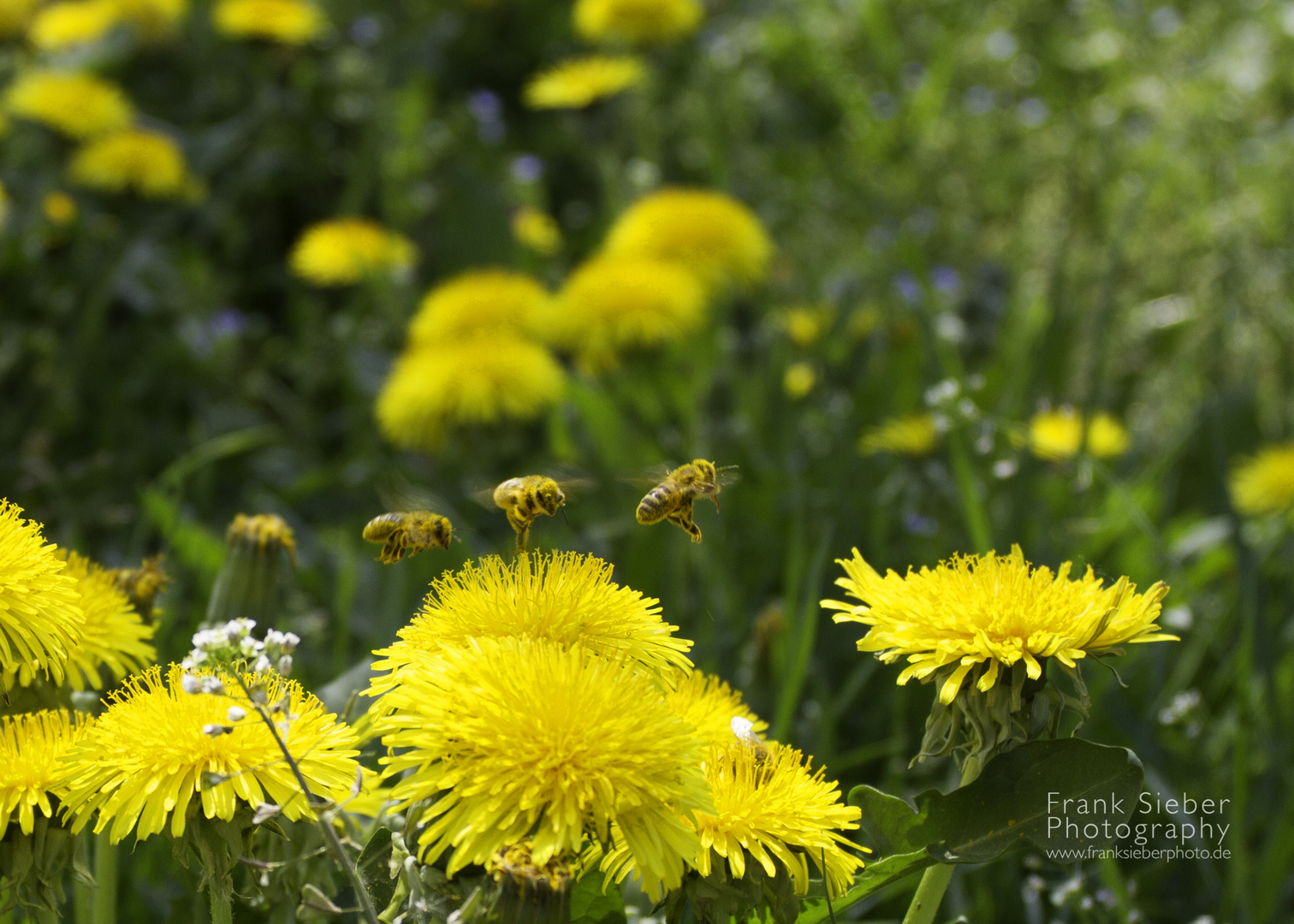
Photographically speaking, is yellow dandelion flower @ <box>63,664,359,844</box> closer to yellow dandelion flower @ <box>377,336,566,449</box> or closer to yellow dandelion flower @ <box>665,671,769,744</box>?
yellow dandelion flower @ <box>665,671,769,744</box>

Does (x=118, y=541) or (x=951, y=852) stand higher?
(x=118, y=541)

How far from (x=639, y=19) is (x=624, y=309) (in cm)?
109

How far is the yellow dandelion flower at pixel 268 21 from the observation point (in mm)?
3252

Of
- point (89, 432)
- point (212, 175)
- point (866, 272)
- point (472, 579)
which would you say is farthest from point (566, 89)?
point (472, 579)

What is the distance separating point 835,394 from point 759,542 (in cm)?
69

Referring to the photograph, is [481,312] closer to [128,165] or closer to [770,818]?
[128,165]

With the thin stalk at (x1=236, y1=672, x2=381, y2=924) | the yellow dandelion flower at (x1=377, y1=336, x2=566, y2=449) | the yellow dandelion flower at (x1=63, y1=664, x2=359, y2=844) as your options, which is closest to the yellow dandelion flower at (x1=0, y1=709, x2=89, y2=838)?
the yellow dandelion flower at (x1=63, y1=664, x2=359, y2=844)

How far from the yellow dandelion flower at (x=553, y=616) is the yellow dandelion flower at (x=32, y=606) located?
0.24 meters

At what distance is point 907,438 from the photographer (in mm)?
2381

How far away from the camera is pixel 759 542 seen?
230 centimetres

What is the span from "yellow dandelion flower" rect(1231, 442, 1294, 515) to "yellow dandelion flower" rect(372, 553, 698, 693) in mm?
1964

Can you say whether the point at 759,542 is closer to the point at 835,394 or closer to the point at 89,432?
the point at 835,394

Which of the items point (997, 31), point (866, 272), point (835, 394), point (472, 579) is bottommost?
point (472, 579)

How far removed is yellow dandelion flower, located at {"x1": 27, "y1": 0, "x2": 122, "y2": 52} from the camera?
3.23 meters
